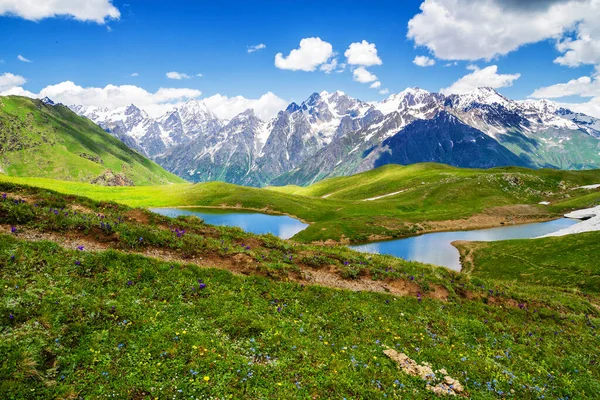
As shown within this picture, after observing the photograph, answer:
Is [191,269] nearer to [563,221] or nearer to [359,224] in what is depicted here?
[359,224]

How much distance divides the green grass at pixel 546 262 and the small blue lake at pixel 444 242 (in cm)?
638

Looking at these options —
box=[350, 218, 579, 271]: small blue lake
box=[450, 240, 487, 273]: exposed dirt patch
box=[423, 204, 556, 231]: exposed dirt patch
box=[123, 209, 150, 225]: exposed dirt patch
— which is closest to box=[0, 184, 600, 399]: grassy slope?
box=[123, 209, 150, 225]: exposed dirt patch

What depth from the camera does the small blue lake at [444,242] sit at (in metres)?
73.8

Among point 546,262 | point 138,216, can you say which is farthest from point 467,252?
point 138,216

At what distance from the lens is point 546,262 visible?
55125mm

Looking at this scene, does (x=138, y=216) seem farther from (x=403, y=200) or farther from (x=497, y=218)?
(x=403, y=200)

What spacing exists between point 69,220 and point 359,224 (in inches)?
3519

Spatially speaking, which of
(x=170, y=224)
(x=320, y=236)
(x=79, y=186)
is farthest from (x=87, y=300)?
(x=79, y=186)

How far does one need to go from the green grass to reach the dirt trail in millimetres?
30463

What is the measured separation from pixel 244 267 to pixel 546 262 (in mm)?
59091

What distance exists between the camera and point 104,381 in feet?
34.3

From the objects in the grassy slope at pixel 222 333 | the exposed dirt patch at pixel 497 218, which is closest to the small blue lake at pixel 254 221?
the exposed dirt patch at pixel 497 218

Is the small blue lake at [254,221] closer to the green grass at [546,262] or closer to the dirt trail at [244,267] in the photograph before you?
the green grass at [546,262]

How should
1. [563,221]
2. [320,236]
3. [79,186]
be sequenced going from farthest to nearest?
[79,186], [563,221], [320,236]
